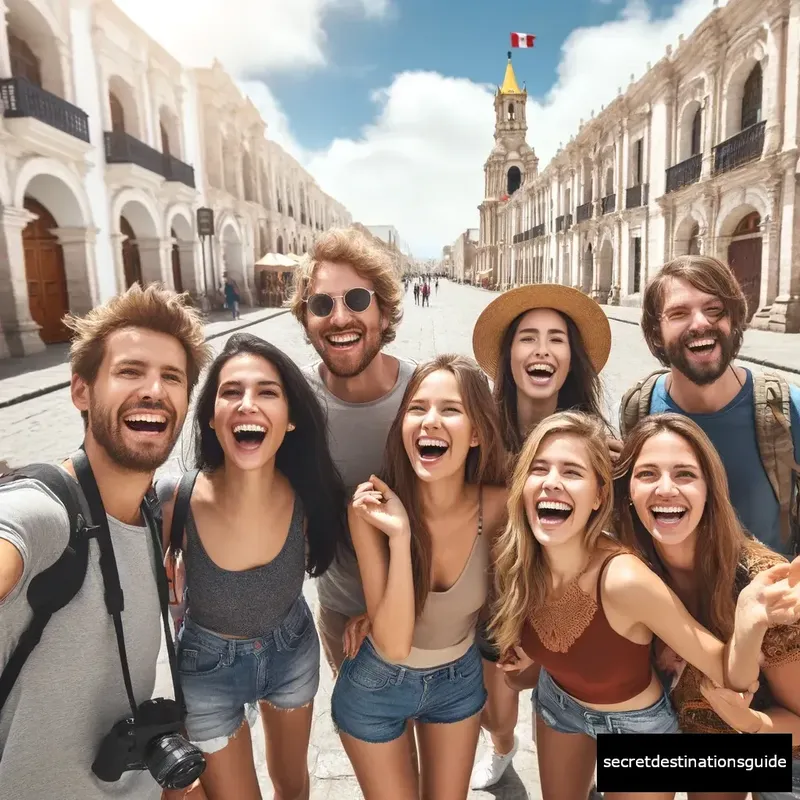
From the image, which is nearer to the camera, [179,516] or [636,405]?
[179,516]

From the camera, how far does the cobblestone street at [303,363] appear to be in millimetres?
2482

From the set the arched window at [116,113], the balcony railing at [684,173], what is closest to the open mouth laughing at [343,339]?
the arched window at [116,113]

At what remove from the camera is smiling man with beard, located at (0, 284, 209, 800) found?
139 cm

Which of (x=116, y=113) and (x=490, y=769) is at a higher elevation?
(x=116, y=113)

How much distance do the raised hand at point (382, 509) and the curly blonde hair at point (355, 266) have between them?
0.91 meters

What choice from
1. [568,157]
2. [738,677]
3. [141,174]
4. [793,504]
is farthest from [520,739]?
[568,157]

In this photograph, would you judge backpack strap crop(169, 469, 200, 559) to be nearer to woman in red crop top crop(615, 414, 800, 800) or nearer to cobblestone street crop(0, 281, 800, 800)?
cobblestone street crop(0, 281, 800, 800)

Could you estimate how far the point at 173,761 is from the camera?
156cm

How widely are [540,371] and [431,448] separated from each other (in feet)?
2.30

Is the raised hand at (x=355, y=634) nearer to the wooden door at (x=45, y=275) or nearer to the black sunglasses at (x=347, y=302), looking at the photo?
the black sunglasses at (x=347, y=302)

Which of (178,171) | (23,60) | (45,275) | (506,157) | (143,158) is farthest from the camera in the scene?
(506,157)

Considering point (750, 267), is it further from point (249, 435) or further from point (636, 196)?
point (249, 435)

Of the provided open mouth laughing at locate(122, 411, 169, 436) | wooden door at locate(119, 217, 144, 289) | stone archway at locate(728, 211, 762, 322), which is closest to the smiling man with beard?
open mouth laughing at locate(122, 411, 169, 436)

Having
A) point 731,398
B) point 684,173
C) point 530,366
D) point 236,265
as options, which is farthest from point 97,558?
point 236,265
